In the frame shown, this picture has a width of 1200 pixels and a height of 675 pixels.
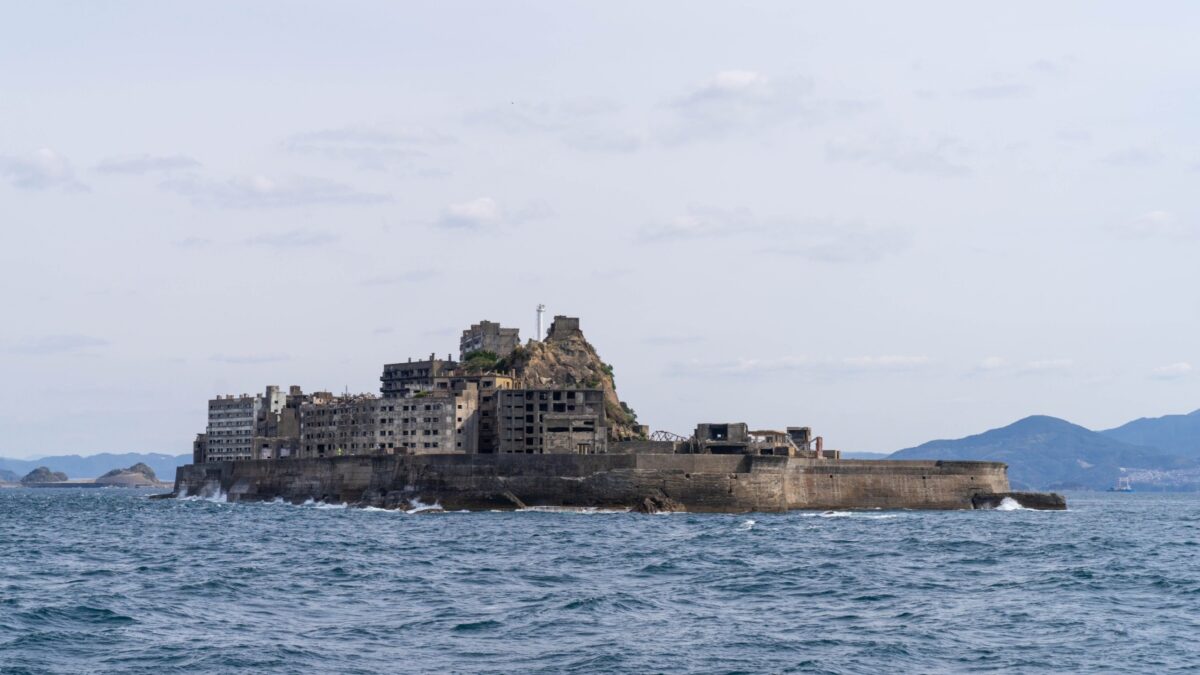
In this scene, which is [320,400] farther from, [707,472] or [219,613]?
[219,613]

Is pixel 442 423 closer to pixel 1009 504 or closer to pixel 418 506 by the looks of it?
pixel 418 506

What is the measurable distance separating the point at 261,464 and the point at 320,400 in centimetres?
2718

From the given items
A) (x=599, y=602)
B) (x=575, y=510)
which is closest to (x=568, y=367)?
(x=575, y=510)

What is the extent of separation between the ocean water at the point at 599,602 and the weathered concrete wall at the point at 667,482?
32.5 metres

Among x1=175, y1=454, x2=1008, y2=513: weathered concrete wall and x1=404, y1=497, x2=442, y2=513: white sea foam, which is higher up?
x1=175, y1=454, x2=1008, y2=513: weathered concrete wall

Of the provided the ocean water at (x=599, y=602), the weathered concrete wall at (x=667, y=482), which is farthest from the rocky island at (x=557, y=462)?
the ocean water at (x=599, y=602)

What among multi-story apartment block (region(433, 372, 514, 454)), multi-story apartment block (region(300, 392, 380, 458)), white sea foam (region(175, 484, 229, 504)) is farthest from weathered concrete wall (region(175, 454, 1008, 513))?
white sea foam (region(175, 484, 229, 504))

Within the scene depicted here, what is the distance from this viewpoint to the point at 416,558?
73938 mm

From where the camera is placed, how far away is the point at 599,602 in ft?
178

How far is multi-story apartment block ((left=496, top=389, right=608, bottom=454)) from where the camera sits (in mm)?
147125

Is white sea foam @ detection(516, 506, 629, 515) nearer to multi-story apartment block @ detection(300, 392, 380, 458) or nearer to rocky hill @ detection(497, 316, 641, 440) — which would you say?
rocky hill @ detection(497, 316, 641, 440)

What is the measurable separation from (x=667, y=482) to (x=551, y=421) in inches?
815

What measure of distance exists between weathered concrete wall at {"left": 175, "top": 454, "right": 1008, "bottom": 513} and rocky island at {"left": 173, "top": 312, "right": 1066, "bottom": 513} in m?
0.12

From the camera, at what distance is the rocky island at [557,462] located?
131 meters
